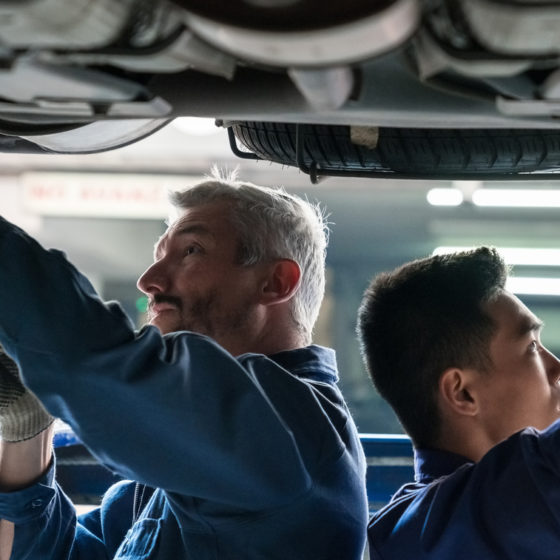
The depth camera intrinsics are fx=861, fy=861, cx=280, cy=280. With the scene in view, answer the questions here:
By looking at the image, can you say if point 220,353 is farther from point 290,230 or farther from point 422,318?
point 290,230

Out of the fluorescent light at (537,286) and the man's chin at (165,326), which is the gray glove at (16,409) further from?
the fluorescent light at (537,286)

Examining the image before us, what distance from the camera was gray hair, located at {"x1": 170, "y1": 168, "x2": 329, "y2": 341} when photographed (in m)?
Answer: 1.60

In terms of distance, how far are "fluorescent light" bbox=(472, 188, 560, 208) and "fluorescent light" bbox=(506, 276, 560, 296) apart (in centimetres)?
53

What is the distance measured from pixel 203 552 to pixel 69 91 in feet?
2.31

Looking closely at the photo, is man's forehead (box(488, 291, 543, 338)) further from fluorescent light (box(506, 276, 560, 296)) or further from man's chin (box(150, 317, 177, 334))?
fluorescent light (box(506, 276, 560, 296))

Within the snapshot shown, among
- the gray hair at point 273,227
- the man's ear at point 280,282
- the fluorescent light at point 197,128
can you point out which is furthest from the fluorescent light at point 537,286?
the man's ear at point 280,282

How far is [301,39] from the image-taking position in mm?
737

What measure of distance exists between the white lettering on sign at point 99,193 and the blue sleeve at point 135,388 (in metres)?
4.28

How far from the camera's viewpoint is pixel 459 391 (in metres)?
1.34

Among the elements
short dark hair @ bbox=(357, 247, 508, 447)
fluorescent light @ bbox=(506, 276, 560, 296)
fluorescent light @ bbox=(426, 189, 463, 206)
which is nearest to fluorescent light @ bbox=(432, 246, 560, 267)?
fluorescent light @ bbox=(506, 276, 560, 296)

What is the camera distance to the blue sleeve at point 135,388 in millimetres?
1012

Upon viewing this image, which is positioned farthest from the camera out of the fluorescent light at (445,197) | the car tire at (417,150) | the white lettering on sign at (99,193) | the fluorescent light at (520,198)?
the white lettering on sign at (99,193)

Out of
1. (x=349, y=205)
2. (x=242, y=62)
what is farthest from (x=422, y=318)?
(x=349, y=205)

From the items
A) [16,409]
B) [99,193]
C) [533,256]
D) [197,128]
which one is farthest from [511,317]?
[99,193]
